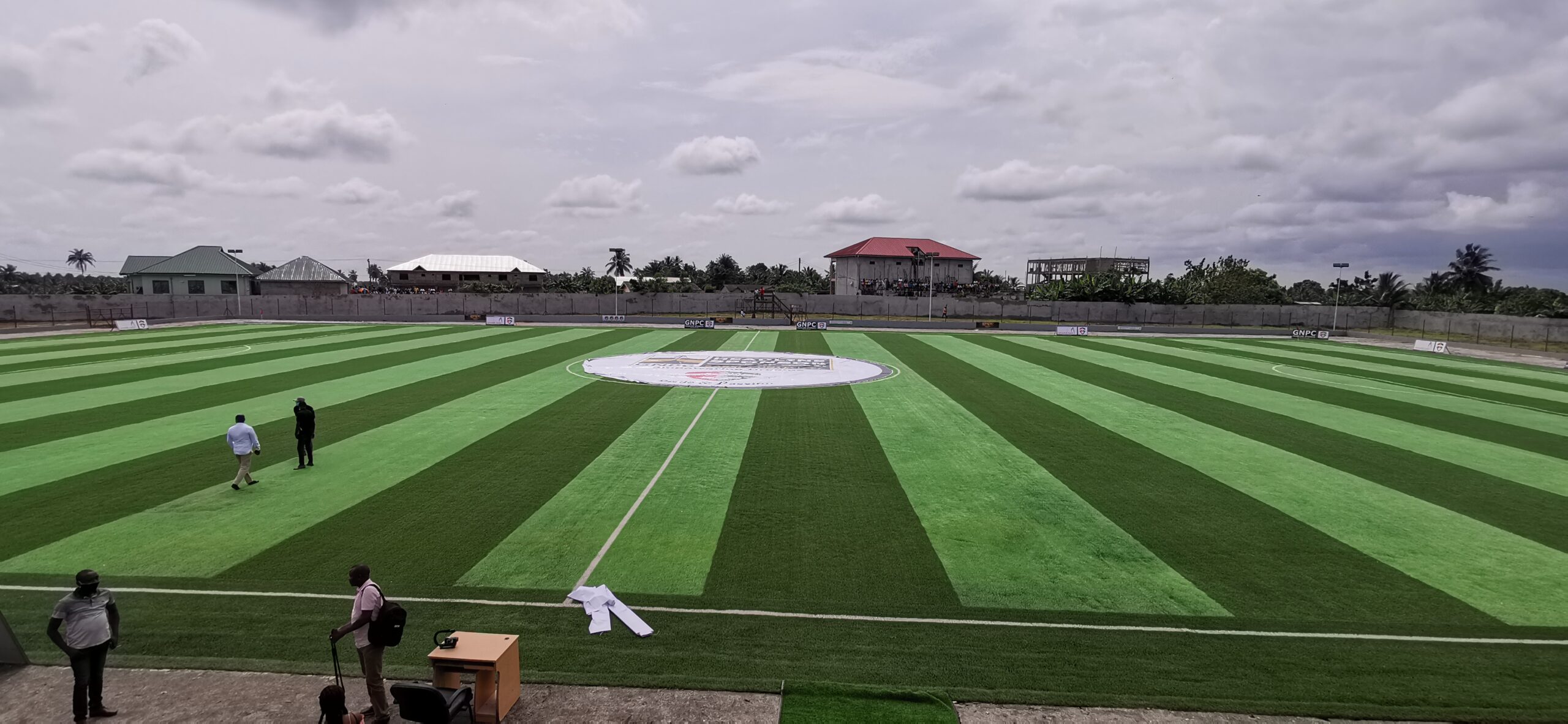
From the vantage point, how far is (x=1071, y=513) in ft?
45.3

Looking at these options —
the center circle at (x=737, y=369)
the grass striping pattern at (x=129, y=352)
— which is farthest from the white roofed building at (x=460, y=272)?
the center circle at (x=737, y=369)

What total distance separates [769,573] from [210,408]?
21.1m

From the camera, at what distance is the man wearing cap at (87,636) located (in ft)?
23.9

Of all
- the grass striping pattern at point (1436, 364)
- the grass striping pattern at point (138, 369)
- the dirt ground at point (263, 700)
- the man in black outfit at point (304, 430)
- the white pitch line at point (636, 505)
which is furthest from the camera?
the grass striping pattern at point (1436, 364)

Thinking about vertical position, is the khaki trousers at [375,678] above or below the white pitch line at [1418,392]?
below

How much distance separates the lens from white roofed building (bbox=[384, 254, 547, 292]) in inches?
5669

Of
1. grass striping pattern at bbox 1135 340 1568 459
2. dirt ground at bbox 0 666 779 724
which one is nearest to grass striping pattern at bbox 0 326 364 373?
dirt ground at bbox 0 666 779 724

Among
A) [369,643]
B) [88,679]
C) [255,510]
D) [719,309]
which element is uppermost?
[719,309]

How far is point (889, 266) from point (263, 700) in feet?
403

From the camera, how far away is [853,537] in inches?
487

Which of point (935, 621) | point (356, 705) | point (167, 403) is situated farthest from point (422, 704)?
point (167, 403)

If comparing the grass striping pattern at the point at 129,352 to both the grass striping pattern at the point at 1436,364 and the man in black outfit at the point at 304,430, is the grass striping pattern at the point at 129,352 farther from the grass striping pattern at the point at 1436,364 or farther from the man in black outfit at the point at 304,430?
the grass striping pattern at the point at 1436,364

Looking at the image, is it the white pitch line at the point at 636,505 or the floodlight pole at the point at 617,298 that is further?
the floodlight pole at the point at 617,298

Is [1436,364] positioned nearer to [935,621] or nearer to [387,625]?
[935,621]
